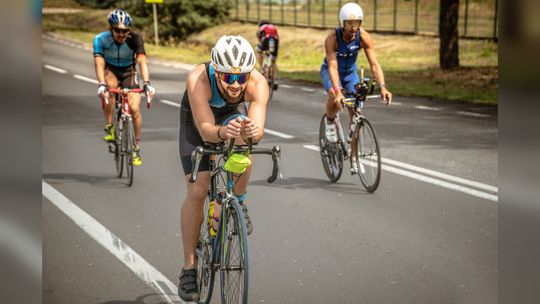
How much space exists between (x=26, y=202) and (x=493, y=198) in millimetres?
7887

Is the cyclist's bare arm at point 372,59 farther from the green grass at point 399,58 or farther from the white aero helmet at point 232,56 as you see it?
the green grass at point 399,58

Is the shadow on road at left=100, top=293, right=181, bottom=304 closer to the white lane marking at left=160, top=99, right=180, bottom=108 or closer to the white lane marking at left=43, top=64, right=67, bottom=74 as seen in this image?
the white lane marking at left=160, top=99, right=180, bottom=108

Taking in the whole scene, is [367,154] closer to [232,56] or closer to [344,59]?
[344,59]

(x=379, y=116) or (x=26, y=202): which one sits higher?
(x=26, y=202)

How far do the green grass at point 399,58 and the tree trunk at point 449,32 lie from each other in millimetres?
425

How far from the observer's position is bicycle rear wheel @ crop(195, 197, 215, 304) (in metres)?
5.06

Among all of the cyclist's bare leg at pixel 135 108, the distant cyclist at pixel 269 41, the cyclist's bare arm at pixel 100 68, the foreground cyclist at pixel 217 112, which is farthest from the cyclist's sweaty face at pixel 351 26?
the distant cyclist at pixel 269 41

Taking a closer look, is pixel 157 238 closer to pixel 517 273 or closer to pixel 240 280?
pixel 240 280

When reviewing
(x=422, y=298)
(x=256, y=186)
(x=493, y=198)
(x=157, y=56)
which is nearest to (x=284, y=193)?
(x=256, y=186)

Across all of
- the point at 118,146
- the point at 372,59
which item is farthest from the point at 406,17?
the point at 372,59

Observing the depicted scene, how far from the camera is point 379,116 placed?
55.5ft

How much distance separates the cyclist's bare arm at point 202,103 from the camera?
4625 millimetres

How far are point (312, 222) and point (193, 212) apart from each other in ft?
10.3

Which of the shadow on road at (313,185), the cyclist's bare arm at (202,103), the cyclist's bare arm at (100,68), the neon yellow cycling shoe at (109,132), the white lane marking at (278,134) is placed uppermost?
the cyclist's bare arm at (202,103)
